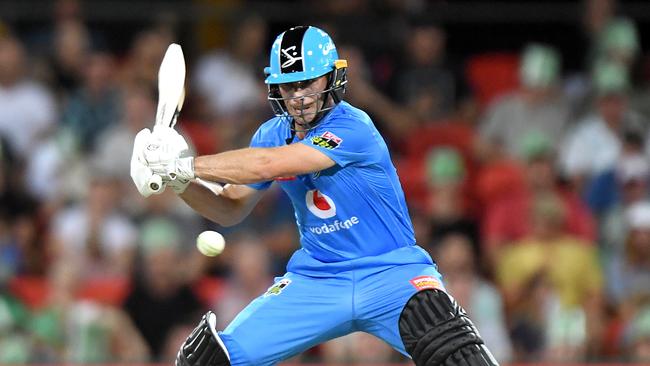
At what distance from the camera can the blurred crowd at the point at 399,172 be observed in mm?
9633

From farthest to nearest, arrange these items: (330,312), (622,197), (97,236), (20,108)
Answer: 1. (20,108)
2. (622,197)
3. (97,236)
4. (330,312)

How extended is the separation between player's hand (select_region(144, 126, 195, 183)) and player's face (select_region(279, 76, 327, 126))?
0.62m

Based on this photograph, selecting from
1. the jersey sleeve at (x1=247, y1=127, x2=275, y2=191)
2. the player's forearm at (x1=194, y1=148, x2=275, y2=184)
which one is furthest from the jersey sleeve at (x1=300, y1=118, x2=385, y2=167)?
the jersey sleeve at (x1=247, y1=127, x2=275, y2=191)

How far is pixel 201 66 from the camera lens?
11.9m

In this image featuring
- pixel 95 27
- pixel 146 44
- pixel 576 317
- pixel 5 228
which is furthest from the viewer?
pixel 95 27

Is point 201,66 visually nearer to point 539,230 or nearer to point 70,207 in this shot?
point 70,207

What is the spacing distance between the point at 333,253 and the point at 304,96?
0.80 meters

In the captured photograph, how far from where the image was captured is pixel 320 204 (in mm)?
6195

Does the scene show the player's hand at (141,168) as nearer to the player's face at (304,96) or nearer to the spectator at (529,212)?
the player's face at (304,96)

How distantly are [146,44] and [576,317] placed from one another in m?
4.56

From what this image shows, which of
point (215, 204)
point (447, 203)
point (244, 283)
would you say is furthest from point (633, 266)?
point (215, 204)

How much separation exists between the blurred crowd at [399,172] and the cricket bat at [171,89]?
359cm

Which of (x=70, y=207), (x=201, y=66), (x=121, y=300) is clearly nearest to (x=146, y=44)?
(x=201, y=66)

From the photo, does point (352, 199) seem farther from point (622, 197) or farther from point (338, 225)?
point (622, 197)
